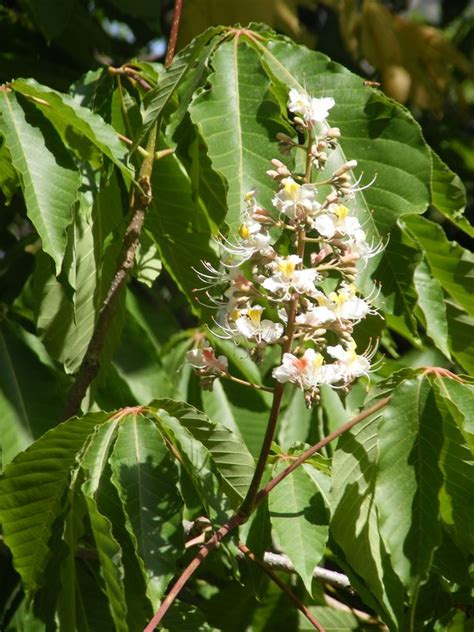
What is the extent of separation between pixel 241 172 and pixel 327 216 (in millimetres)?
183

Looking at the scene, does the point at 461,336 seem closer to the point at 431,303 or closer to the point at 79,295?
the point at 431,303

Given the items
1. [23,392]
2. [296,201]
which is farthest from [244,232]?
[23,392]

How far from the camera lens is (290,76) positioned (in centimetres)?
143

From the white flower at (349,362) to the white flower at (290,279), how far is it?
0.09 metres

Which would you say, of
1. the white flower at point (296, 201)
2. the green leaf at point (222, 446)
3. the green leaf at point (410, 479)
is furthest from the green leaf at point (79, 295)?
the green leaf at point (410, 479)

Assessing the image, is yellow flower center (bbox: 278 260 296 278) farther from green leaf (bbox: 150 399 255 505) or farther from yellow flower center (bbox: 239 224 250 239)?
green leaf (bbox: 150 399 255 505)

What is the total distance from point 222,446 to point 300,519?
0.14 meters

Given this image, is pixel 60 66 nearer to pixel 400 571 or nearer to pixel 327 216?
pixel 327 216

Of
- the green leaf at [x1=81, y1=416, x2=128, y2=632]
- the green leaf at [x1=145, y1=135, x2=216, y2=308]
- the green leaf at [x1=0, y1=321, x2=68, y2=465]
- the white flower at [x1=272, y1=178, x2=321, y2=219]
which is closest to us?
the green leaf at [x1=81, y1=416, x2=128, y2=632]

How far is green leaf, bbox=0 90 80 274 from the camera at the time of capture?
1.33 m

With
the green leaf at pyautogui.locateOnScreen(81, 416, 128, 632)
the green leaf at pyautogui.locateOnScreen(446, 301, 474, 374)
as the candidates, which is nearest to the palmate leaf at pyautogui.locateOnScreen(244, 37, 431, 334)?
the green leaf at pyautogui.locateOnScreen(446, 301, 474, 374)

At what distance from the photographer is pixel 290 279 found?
116cm

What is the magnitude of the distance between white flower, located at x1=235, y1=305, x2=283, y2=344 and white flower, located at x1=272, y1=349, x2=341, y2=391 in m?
0.04

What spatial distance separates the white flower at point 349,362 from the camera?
3.97ft
